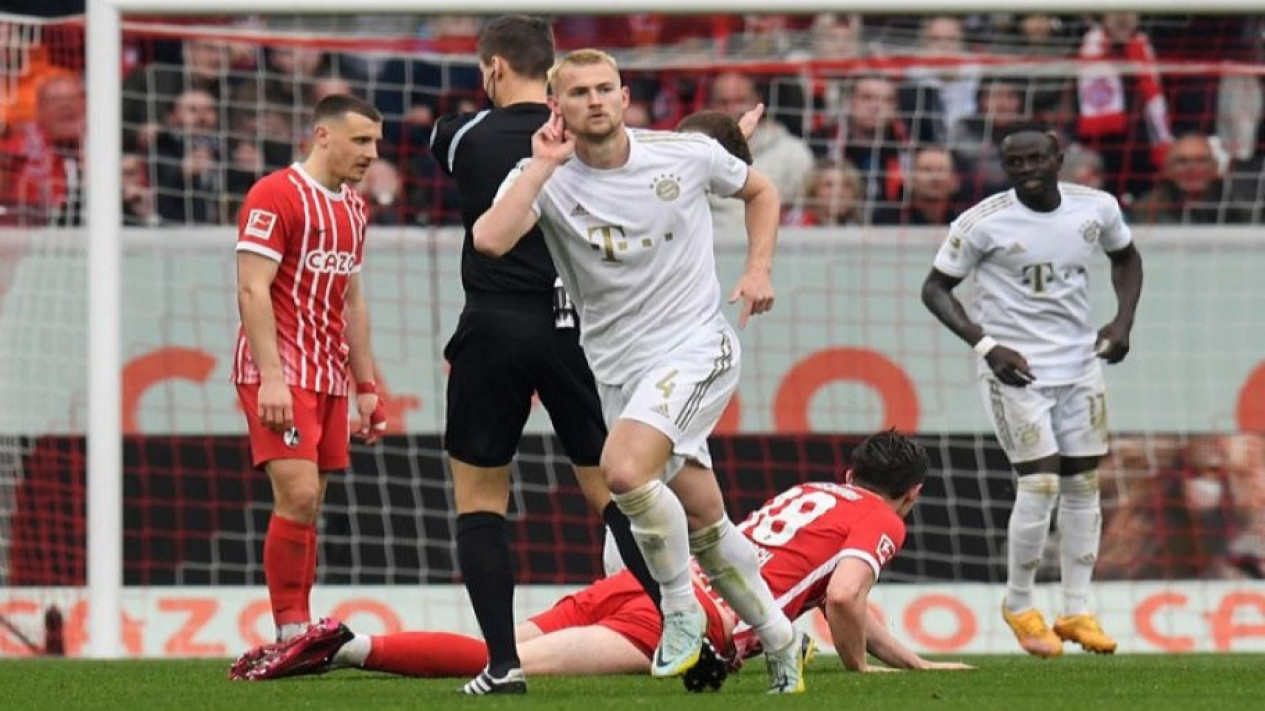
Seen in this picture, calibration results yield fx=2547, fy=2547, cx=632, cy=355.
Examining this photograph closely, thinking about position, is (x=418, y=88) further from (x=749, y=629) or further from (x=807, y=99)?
(x=749, y=629)

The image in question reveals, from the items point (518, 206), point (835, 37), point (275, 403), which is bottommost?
point (275, 403)

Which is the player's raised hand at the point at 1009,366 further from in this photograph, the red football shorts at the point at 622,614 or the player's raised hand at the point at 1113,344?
the red football shorts at the point at 622,614

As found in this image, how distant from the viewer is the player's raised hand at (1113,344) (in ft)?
32.1

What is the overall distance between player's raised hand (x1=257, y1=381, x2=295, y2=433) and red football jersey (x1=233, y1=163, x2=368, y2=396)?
0.25 m

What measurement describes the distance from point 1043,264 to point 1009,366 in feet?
1.66

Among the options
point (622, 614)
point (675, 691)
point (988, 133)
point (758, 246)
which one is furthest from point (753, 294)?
point (988, 133)

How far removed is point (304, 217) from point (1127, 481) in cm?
500

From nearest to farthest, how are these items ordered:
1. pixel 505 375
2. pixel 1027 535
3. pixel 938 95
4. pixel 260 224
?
1. pixel 505 375
2. pixel 260 224
3. pixel 1027 535
4. pixel 938 95

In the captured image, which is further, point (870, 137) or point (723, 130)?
point (870, 137)

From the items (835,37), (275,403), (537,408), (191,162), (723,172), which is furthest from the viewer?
(835,37)

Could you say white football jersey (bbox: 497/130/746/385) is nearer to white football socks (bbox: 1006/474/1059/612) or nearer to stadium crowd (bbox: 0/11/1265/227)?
white football socks (bbox: 1006/474/1059/612)

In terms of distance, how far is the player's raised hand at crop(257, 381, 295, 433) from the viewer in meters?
7.90

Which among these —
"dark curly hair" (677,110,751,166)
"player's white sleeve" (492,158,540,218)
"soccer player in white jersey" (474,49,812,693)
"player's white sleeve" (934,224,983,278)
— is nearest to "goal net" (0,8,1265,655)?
"player's white sleeve" (934,224,983,278)

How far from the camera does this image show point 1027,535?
991cm
